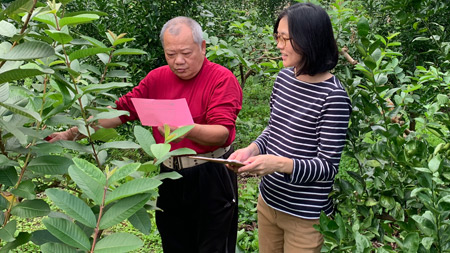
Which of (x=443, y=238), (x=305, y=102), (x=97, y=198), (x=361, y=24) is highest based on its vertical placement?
(x=361, y=24)

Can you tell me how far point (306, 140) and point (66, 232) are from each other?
1064 millimetres

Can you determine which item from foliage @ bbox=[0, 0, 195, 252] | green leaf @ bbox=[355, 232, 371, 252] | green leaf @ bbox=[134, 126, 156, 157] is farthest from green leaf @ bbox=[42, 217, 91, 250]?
green leaf @ bbox=[355, 232, 371, 252]

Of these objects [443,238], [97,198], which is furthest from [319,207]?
[97,198]

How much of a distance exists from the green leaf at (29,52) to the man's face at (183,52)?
45.6 inches

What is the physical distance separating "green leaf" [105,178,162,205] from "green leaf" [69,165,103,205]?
0.03 metres

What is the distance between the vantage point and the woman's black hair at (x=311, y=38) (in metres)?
1.58

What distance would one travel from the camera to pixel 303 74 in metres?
1.65

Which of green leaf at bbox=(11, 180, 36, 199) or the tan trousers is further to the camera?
the tan trousers

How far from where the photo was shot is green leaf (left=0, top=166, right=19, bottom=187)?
3.16 ft

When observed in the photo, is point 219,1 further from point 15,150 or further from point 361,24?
point 15,150

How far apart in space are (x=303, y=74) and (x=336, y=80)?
123 millimetres

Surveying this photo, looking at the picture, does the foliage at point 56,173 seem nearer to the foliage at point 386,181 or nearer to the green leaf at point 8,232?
the green leaf at point 8,232

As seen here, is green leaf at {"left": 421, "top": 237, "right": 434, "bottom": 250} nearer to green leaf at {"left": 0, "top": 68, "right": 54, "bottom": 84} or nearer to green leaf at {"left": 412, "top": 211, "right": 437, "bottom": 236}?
green leaf at {"left": 412, "top": 211, "right": 437, "bottom": 236}

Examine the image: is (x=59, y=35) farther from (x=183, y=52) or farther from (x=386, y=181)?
(x=386, y=181)
